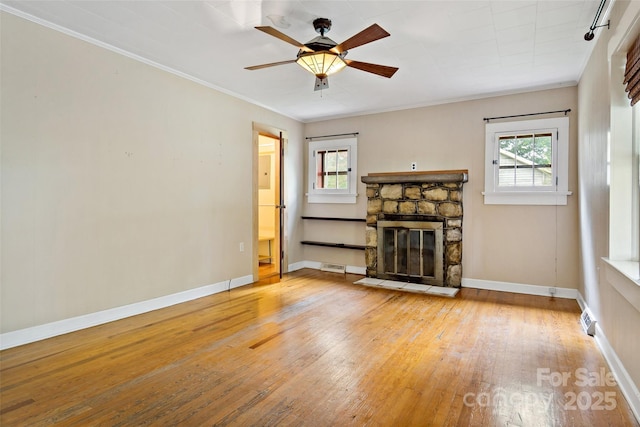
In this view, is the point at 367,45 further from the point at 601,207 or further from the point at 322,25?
the point at 601,207

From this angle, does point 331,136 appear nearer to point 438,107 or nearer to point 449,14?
point 438,107

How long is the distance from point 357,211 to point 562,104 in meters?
3.13

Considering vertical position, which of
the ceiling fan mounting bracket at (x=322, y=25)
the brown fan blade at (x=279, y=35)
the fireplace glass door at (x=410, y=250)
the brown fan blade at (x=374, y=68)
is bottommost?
the fireplace glass door at (x=410, y=250)

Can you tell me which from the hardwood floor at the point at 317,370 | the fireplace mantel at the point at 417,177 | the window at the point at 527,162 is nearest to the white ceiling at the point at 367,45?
the window at the point at 527,162

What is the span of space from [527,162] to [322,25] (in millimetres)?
3308

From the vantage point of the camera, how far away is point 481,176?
16.1 ft

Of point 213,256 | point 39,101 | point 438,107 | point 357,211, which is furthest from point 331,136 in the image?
point 39,101

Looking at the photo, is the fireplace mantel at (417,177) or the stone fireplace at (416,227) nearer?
the fireplace mantel at (417,177)

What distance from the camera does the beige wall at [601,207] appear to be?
2191 mm

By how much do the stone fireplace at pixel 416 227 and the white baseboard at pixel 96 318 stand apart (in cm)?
240

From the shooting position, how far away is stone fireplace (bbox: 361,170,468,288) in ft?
16.2

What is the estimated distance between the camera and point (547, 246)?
4516 millimetres

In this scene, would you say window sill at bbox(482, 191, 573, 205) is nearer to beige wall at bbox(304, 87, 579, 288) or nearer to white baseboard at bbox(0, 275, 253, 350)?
beige wall at bbox(304, 87, 579, 288)

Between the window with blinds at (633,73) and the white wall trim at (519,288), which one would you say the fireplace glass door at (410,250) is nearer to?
the white wall trim at (519,288)
